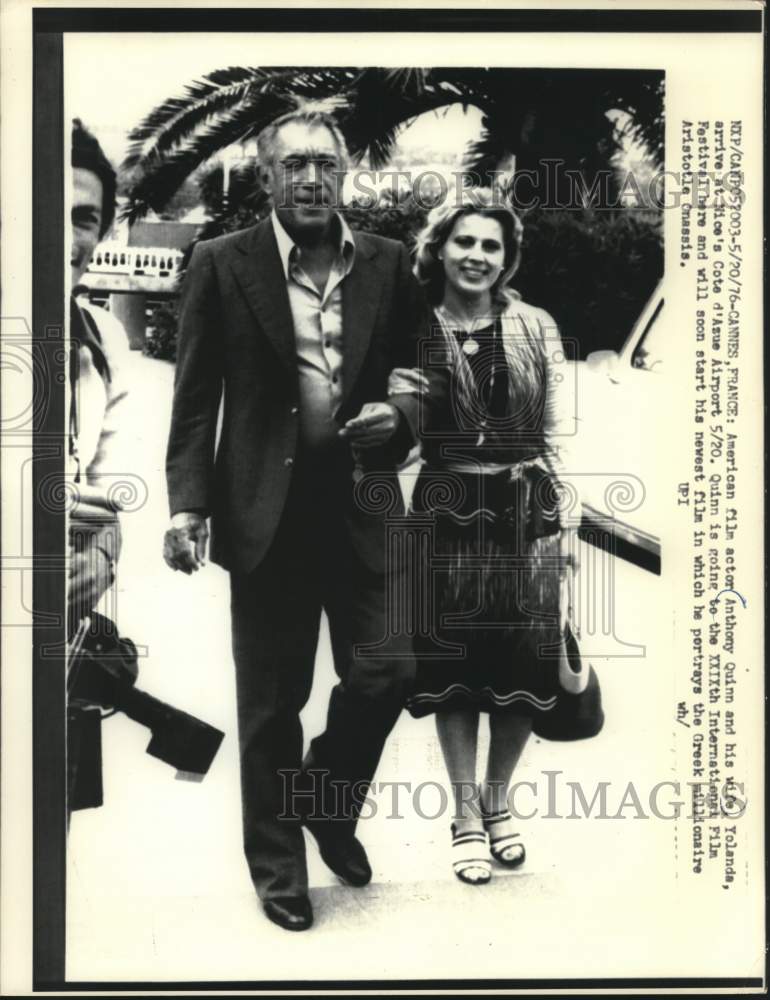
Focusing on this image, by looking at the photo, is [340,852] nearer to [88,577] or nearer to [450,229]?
[88,577]

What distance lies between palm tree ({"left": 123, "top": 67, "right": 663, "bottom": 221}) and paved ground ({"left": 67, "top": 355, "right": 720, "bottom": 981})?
453mm

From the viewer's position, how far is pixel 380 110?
2656 mm

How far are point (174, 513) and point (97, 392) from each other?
0.31m

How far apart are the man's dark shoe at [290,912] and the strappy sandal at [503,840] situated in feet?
1.37

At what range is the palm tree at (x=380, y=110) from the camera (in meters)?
2.65

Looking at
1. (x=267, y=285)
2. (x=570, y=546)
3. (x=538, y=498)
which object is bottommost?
(x=570, y=546)

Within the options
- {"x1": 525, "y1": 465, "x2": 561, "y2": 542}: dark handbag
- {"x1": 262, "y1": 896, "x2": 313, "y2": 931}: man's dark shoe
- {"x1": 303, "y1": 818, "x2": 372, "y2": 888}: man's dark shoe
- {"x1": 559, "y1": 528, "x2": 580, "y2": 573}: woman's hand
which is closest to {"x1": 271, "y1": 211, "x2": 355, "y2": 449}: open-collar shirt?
{"x1": 525, "y1": 465, "x2": 561, "y2": 542}: dark handbag

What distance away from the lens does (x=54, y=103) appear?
A: 266cm

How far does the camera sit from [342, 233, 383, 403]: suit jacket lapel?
263cm

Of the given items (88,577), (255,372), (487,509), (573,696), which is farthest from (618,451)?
(88,577)

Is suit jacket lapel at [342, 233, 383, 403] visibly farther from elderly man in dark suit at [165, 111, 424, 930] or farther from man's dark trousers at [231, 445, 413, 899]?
man's dark trousers at [231, 445, 413, 899]

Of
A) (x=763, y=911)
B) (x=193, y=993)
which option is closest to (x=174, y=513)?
(x=193, y=993)

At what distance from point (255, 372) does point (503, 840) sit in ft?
3.72

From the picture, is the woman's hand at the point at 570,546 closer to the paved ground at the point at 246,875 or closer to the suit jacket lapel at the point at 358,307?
the paved ground at the point at 246,875
